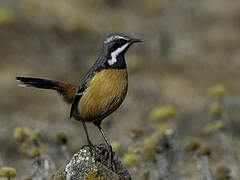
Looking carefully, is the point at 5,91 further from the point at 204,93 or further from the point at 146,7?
the point at 146,7

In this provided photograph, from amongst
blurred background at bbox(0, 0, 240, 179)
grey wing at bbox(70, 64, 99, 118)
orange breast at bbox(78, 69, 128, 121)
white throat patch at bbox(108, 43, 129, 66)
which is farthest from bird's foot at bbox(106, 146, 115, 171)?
blurred background at bbox(0, 0, 240, 179)

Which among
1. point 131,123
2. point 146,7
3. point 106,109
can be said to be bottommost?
point 131,123

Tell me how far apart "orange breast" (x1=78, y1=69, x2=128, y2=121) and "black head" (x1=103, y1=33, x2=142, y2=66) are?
0.70ft

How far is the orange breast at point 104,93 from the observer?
18.7 feet

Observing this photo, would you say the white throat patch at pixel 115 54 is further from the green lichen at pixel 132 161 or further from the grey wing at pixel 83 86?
the green lichen at pixel 132 161

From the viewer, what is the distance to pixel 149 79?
18672 mm

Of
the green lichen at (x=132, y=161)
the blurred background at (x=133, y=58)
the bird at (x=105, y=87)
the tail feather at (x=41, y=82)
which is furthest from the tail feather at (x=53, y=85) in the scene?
the blurred background at (x=133, y=58)

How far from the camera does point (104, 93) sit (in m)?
5.72

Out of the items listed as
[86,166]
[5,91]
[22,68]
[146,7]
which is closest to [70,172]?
[86,166]

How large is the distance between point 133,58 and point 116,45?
10.4 metres

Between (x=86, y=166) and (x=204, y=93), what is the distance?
12785 millimetres

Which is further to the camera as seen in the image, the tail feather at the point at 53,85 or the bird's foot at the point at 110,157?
the tail feather at the point at 53,85

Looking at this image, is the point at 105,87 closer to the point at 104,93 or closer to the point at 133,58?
the point at 104,93

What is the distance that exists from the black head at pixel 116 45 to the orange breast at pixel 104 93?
21 centimetres
